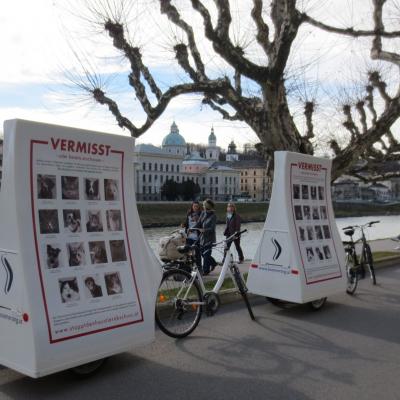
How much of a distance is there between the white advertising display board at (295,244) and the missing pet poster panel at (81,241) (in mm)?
2782

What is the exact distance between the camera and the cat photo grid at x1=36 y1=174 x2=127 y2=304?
4.41 m

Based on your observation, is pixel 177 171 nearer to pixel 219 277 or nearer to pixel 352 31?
pixel 352 31

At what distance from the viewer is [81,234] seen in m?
4.66

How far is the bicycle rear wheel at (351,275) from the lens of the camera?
8672 mm

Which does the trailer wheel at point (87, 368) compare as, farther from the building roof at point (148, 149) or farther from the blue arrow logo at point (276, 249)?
the building roof at point (148, 149)

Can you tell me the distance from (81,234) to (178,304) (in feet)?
5.93

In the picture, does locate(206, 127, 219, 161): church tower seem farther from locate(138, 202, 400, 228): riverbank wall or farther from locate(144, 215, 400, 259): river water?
locate(144, 215, 400, 259): river water

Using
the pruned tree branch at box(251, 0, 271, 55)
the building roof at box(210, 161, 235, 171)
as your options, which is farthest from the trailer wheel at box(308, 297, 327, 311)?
the building roof at box(210, 161, 235, 171)

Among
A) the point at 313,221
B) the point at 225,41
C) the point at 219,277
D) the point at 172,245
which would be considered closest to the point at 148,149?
the point at 172,245

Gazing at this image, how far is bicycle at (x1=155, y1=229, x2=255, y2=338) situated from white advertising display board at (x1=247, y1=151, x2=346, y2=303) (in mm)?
1269

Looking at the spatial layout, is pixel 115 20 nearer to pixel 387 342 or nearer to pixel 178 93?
pixel 178 93

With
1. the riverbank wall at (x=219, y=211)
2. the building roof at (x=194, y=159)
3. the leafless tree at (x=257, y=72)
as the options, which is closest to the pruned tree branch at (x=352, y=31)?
the leafless tree at (x=257, y=72)

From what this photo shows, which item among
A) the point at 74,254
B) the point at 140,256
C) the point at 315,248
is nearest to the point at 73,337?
the point at 74,254

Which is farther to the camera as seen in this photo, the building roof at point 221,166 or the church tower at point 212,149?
the church tower at point 212,149
